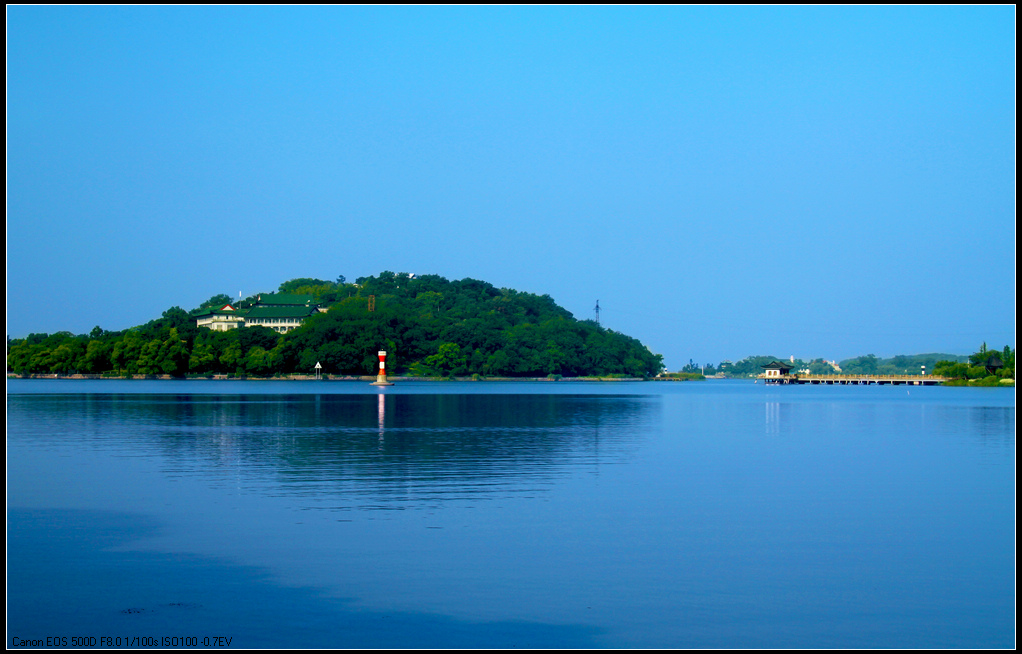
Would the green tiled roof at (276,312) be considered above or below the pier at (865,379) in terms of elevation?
above

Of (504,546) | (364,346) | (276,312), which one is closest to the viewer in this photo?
(504,546)

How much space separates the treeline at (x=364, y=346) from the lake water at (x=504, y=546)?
107858 millimetres

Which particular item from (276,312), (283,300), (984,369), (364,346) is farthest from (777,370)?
(283,300)

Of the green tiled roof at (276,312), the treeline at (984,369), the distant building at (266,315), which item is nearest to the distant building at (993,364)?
the treeline at (984,369)

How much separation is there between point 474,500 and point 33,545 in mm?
6592

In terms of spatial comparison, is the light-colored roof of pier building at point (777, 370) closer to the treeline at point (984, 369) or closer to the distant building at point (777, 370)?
the distant building at point (777, 370)

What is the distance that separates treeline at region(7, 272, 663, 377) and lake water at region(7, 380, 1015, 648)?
107858 mm

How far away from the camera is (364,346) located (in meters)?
134

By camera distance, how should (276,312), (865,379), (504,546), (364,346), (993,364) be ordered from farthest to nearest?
(276,312) < (865,379) < (364,346) < (993,364) < (504,546)

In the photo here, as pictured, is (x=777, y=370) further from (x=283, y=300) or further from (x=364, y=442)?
(x=364, y=442)

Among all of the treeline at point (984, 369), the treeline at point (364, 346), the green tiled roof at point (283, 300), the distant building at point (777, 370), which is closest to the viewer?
the treeline at point (984, 369)

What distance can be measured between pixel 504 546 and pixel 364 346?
124m

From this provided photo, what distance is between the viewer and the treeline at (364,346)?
130m

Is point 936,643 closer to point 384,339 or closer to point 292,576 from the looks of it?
point 292,576
